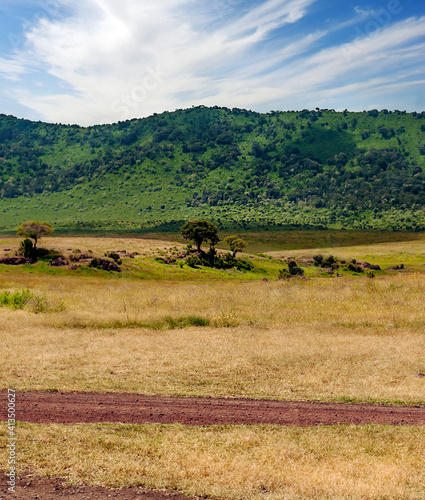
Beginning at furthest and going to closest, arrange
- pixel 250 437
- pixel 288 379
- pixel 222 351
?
1. pixel 222 351
2. pixel 288 379
3. pixel 250 437

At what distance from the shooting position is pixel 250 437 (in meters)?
8.43

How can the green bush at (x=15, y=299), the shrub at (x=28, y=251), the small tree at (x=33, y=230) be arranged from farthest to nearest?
the small tree at (x=33, y=230)
the shrub at (x=28, y=251)
the green bush at (x=15, y=299)

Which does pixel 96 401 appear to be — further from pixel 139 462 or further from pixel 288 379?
pixel 288 379

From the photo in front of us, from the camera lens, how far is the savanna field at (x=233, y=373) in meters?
6.89

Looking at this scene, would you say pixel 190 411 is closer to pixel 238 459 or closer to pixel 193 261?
pixel 238 459

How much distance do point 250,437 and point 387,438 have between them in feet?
9.75

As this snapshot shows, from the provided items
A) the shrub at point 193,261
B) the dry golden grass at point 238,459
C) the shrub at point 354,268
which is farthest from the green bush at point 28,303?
the shrub at point 354,268

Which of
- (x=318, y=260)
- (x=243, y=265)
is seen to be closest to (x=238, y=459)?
(x=243, y=265)

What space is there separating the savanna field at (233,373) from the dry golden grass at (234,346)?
74 mm

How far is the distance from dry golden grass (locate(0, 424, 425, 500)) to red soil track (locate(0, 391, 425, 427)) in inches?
20.1

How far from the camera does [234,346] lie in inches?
637

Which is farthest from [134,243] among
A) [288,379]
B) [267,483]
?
[267,483]

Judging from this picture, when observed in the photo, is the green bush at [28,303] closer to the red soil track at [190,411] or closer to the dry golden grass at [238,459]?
the red soil track at [190,411]

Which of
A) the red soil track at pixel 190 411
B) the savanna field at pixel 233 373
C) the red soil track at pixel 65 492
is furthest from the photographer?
the red soil track at pixel 190 411
